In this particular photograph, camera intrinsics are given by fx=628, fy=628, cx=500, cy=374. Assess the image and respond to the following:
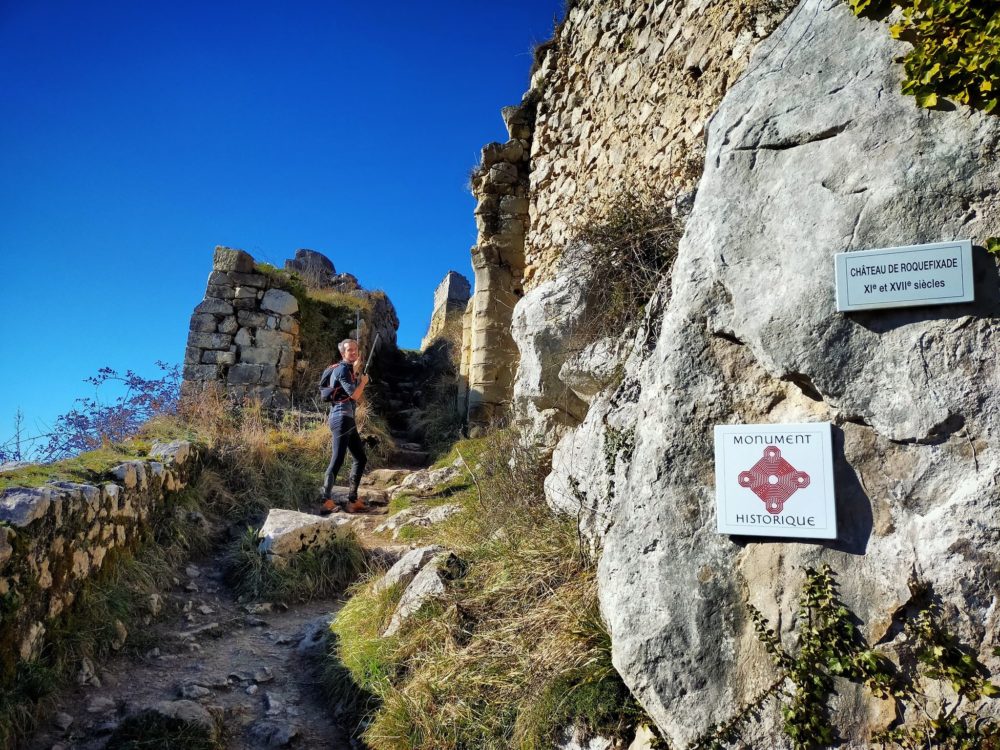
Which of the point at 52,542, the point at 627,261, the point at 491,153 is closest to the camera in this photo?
the point at 52,542

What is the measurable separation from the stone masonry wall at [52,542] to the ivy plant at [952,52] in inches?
157

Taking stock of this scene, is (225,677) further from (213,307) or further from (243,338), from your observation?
(213,307)

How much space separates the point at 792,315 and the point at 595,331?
1979 millimetres

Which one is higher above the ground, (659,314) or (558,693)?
(659,314)

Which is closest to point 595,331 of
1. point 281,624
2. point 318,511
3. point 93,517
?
point 281,624

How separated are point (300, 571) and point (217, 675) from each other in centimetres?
127

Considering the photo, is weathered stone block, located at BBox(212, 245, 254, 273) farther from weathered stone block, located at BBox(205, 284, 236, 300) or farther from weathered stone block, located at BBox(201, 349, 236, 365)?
weathered stone block, located at BBox(201, 349, 236, 365)

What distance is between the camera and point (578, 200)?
21.2 feet

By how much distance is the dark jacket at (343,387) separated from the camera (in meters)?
6.48

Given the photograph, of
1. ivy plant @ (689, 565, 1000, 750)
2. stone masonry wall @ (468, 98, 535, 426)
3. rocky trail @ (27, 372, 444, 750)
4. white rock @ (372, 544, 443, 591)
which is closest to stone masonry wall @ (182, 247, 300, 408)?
stone masonry wall @ (468, 98, 535, 426)

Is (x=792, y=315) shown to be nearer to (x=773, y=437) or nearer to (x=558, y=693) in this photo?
(x=773, y=437)

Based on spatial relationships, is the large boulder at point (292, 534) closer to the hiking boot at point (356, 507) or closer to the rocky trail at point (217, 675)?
the rocky trail at point (217, 675)

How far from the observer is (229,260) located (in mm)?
9617

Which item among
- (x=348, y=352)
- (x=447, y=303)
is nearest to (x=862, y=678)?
(x=348, y=352)
